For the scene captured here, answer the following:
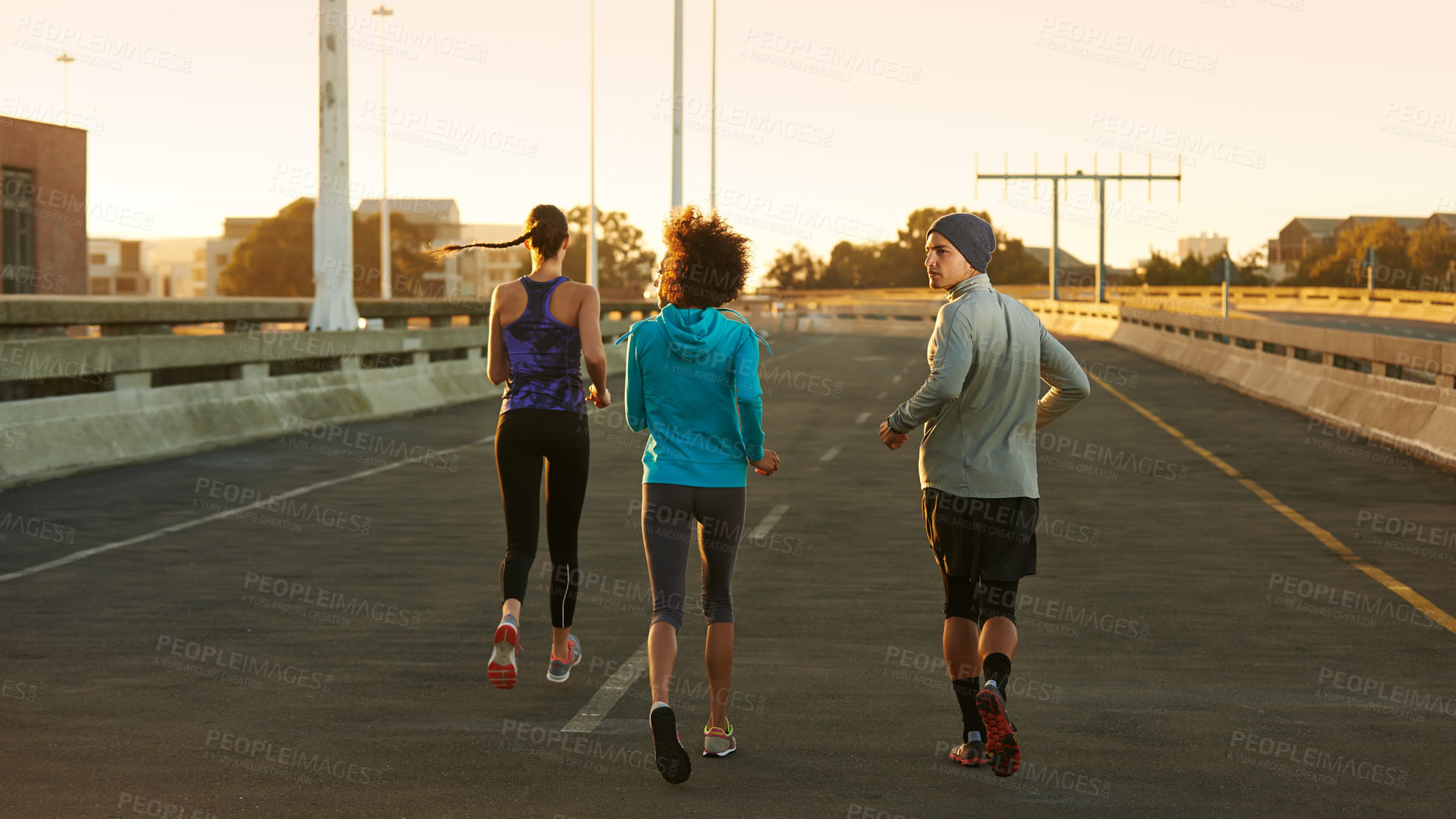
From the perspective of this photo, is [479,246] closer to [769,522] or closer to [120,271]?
[769,522]

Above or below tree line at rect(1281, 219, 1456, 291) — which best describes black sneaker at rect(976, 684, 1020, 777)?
below

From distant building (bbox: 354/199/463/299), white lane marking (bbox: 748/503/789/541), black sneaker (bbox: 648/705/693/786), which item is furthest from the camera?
distant building (bbox: 354/199/463/299)

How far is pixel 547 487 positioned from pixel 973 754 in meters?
2.31

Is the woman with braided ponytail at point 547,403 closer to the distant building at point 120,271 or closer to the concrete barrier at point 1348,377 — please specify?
the concrete barrier at point 1348,377

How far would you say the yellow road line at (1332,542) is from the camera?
9133 millimetres

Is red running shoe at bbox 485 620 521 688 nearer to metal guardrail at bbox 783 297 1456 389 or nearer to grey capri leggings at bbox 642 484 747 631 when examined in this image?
grey capri leggings at bbox 642 484 747 631

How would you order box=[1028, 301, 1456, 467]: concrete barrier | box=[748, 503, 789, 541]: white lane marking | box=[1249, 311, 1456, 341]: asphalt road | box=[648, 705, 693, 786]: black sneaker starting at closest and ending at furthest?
1. box=[648, 705, 693, 786]: black sneaker
2. box=[748, 503, 789, 541]: white lane marking
3. box=[1028, 301, 1456, 467]: concrete barrier
4. box=[1249, 311, 1456, 341]: asphalt road

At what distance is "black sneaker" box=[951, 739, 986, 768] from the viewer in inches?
236

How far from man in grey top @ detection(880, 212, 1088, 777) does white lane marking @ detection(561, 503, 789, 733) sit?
4.98ft

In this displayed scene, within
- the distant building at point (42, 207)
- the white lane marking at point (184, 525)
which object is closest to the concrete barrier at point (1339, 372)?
the white lane marking at point (184, 525)

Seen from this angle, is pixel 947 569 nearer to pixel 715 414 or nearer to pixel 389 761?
pixel 715 414

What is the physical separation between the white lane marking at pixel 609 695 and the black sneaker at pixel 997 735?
165 cm

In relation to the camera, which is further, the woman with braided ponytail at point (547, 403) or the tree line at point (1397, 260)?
the tree line at point (1397, 260)

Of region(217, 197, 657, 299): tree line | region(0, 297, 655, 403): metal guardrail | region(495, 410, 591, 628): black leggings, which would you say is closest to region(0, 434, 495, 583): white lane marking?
region(0, 297, 655, 403): metal guardrail
